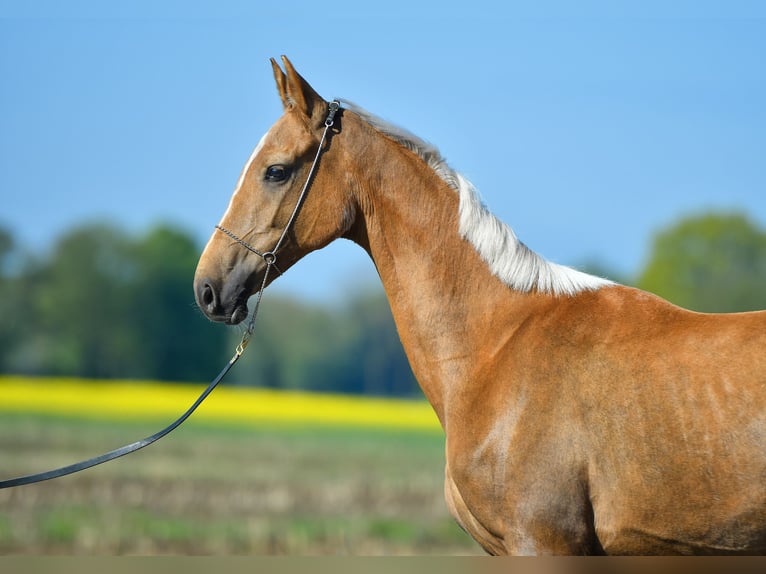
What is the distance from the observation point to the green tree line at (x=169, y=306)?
182ft

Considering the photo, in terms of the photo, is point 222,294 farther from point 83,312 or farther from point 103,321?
point 83,312

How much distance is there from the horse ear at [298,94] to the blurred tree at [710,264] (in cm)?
4514

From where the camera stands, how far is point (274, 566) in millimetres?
3209

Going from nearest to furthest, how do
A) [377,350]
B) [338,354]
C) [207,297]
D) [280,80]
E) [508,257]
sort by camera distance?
[508,257], [207,297], [280,80], [377,350], [338,354]

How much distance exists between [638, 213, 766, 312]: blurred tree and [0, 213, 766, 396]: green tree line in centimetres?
11

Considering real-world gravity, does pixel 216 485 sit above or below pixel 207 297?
below

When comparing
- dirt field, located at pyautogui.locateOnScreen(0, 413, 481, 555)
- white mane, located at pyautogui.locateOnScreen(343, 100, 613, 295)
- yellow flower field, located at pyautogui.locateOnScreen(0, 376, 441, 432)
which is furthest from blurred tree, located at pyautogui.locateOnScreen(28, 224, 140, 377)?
white mane, located at pyautogui.locateOnScreen(343, 100, 613, 295)

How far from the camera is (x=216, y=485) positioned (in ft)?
55.4

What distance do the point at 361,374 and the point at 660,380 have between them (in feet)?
225

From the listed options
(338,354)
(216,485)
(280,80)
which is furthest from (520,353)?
(338,354)

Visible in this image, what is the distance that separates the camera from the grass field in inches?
482

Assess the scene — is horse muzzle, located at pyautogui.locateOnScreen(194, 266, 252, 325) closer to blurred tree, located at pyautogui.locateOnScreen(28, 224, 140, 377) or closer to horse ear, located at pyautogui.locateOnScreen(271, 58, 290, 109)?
horse ear, located at pyautogui.locateOnScreen(271, 58, 290, 109)

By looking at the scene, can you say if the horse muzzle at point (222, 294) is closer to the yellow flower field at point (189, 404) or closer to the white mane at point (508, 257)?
the white mane at point (508, 257)

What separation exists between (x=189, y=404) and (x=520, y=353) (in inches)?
1206
